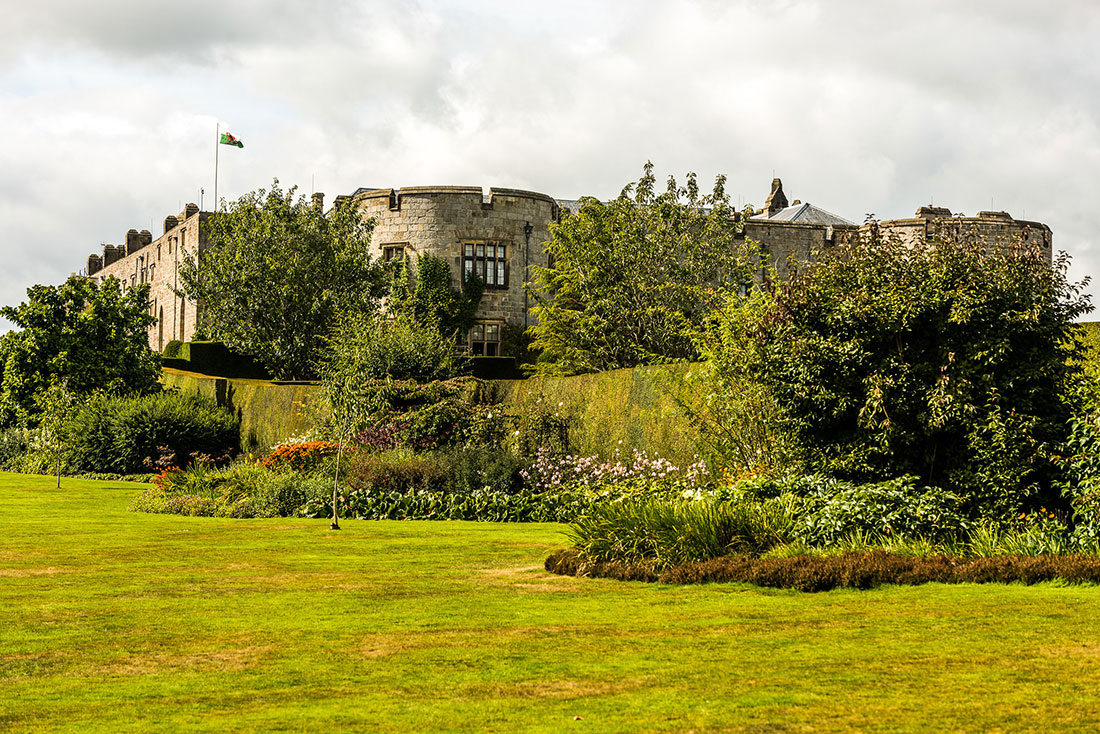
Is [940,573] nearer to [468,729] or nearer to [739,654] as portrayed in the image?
[739,654]

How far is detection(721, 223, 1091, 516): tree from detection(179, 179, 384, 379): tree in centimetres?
2642

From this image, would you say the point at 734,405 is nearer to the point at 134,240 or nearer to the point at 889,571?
the point at 889,571

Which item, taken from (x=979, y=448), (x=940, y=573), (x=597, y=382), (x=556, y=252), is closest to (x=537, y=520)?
(x=597, y=382)

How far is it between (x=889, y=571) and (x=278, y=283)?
102 feet

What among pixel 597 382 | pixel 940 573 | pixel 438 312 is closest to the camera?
pixel 940 573

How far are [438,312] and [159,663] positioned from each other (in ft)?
113

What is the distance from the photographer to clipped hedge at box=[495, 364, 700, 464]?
1539cm

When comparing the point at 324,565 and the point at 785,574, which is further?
the point at 324,565

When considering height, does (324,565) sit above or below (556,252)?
below

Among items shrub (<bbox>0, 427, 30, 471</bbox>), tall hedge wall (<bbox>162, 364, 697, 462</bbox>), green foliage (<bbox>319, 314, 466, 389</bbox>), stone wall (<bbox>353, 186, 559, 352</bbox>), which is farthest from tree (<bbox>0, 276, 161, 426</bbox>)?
tall hedge wall (<bbox>162, 364, 697, 462</bbox>)

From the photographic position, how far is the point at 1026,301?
34.8ft

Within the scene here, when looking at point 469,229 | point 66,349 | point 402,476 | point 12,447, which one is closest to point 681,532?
point 402,476

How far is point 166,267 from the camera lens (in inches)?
2386

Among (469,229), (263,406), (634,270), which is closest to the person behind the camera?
(263,406)
